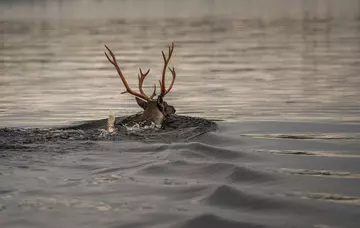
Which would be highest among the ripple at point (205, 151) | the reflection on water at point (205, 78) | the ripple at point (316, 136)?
the reflection on water at point (205, 78)

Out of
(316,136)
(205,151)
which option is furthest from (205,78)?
(205,151)

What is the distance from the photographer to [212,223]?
6.58 meters

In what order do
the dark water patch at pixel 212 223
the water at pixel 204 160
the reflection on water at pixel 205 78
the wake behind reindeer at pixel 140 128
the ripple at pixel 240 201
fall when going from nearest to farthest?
1. the dark water patch at pixel 212 223
2. the water at pixel 204 160
3. the ripple at pixel 240 201
4. the wake behind reindeer at pixel 140 128
5. the reflection on water at pixel 205 78

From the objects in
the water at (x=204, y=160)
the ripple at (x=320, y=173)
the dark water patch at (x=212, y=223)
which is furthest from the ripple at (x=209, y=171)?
the dark water patch at (x=212, y=223)

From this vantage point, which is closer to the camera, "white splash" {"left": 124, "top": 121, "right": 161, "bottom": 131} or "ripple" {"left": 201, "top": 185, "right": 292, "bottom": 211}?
"ripple" {"left": 201, "top": 185, "right": 292, "bottom": 211}

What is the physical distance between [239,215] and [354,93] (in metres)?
10.9

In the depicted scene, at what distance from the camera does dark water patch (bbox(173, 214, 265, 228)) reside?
21.4 feet

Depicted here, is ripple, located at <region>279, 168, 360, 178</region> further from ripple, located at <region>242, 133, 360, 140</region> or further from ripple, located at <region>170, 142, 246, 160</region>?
ripple, located at <region>242, 133, 360, 140</region>

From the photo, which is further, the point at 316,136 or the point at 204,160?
the point at 316,136

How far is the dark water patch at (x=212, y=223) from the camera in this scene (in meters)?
6.51

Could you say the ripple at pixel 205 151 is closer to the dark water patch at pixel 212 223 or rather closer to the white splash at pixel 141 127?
the white splash at pixel 141 127

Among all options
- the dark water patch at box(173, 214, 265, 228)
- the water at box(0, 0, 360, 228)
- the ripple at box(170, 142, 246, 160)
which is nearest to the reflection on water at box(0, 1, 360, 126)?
the water at box(0, 0, 360, 228)

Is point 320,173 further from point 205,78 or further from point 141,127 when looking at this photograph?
point 205,78

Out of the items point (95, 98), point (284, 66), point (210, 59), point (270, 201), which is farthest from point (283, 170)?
point (210, 59)
